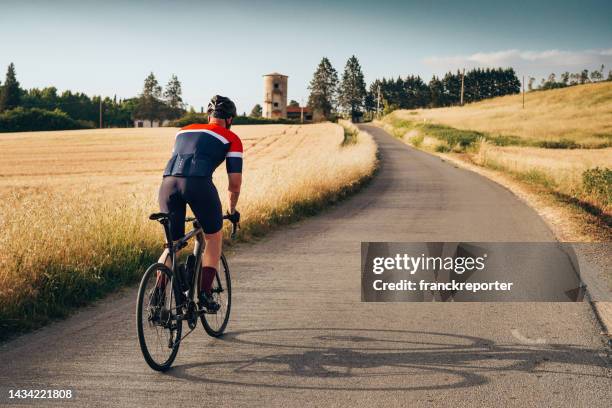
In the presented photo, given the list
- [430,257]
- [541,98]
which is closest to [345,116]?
[541,98]

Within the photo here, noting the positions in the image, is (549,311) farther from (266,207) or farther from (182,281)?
(266,207)

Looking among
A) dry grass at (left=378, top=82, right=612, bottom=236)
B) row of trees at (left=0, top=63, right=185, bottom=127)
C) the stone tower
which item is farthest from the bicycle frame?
the stone tower

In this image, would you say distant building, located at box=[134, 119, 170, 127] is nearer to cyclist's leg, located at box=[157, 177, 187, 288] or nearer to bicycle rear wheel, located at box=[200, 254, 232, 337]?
bicycle rear wheel, located at box=[200, 254, 232, 337]

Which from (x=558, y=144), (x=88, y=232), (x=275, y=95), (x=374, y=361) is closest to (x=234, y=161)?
(x=374, y=361)

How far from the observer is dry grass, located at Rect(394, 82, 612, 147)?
185ft

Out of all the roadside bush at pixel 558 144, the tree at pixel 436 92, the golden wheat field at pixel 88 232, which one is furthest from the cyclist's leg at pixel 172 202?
the tree at pixel 436 92

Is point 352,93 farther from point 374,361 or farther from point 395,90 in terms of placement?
point 374,361

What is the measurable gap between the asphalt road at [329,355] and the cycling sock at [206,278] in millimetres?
540

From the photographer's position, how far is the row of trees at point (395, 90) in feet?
463

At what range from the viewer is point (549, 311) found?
6.67 m

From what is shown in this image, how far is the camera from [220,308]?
18.7 feet

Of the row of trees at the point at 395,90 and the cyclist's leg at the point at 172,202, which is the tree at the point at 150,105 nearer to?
the row of trees at the point at 395,90

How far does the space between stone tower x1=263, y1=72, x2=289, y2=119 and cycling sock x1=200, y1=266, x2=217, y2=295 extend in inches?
5273

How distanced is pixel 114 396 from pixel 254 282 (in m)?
3.84
